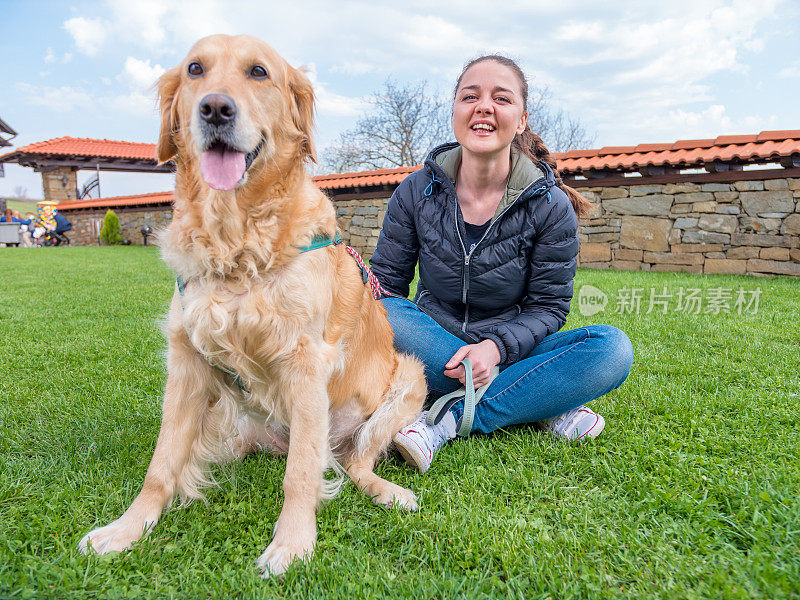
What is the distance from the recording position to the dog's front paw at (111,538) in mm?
1564

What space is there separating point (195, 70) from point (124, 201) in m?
21.1

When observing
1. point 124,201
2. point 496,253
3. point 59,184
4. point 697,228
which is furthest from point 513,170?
point 59,184

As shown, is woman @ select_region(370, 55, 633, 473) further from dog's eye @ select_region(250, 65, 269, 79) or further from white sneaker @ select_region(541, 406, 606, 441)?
dog's eye @ select_region(250, 65, 269, 79)

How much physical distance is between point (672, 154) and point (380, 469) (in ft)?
30.1

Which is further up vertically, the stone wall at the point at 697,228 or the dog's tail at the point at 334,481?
the stone wall at the point at 697,228

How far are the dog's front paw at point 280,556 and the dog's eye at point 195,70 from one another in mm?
1546

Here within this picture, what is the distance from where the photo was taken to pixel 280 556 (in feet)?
5.07

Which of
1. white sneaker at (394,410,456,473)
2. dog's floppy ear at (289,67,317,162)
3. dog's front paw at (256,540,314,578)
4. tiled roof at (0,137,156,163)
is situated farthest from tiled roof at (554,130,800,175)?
tiled roof at (0,137,156,163)

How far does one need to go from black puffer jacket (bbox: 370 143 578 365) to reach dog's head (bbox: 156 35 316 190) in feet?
2.89

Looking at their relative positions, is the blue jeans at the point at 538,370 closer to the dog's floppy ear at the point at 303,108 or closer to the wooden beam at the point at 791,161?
the dog's floppy ear at the point at 303,108

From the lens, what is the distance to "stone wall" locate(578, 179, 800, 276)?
8.23 m

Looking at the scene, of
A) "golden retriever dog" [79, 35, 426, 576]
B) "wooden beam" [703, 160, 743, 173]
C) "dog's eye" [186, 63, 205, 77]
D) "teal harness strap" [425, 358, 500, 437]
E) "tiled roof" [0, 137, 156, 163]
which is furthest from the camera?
"tiled roof" [0, 137, 156, 163]

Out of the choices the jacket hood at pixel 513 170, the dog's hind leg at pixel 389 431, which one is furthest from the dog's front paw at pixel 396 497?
the jacket hood at pixel 513 170

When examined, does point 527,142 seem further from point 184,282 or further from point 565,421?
point 184,282
